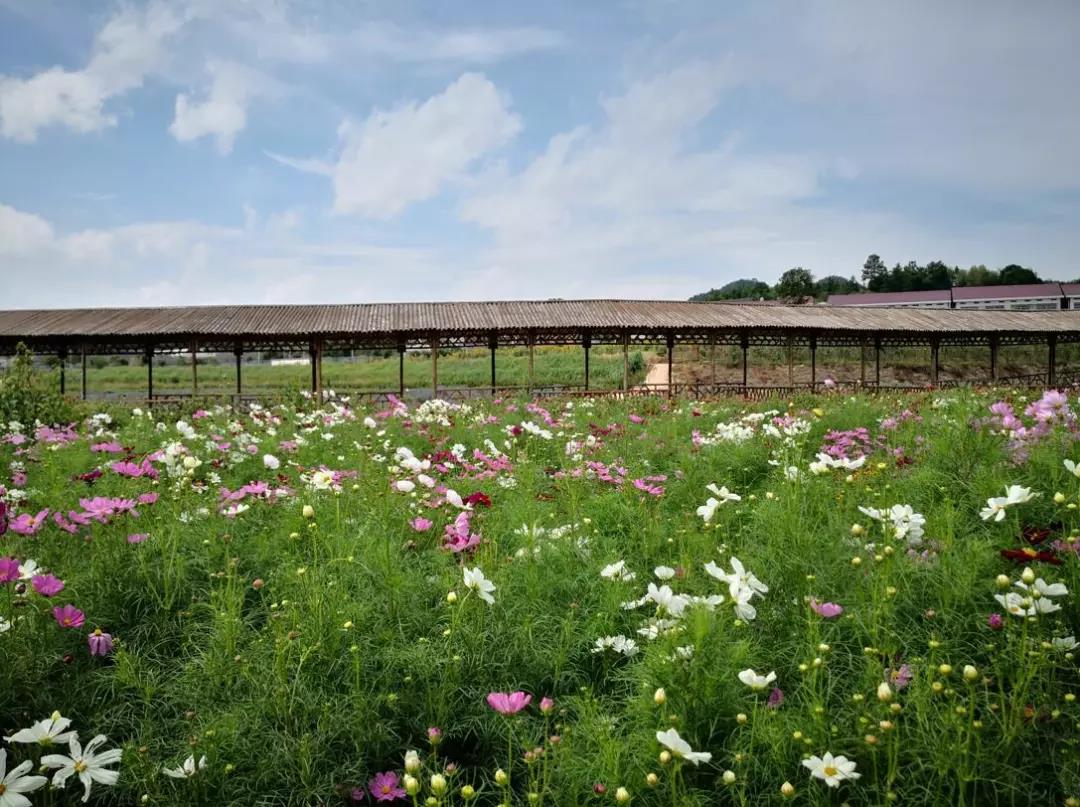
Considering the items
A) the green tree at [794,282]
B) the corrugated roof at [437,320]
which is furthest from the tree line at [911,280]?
the corrugated roof at [437,320]

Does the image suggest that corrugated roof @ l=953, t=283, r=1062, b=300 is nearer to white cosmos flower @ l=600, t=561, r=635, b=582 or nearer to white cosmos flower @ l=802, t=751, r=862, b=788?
white cosmos flower @ l=600, t=561, r=635, b=582

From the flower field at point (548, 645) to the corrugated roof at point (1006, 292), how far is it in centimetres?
4873

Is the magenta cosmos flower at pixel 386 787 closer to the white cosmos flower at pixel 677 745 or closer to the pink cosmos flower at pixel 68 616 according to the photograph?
the white cosmos flower at pixel 677 745

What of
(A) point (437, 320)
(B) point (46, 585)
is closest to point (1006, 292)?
(A) point (437, 320)

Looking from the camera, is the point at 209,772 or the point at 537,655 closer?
the point at 209,772

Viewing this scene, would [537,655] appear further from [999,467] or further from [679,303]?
[679,303]

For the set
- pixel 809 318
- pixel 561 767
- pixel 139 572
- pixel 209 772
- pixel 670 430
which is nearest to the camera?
pixel 561 767

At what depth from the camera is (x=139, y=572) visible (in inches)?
105

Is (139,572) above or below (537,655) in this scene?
above

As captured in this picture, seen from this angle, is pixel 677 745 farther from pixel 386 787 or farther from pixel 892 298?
pixel 892 298

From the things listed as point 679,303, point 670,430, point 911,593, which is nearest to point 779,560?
point 911,593

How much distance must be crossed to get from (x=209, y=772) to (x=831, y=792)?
1584mm

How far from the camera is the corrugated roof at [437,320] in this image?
51.7 ft

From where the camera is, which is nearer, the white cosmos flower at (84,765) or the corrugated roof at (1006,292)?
the white cosmos flower at (84,765)
